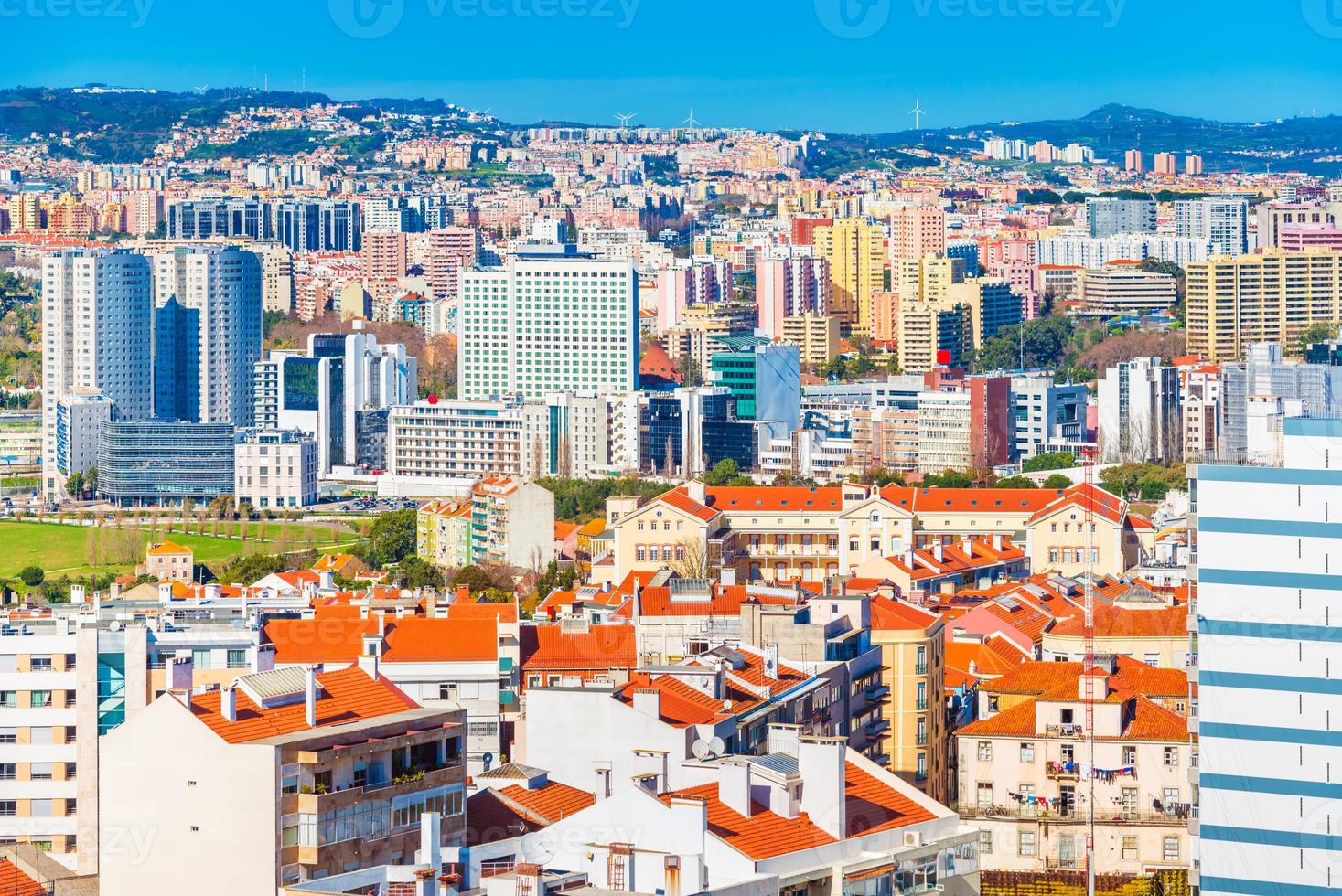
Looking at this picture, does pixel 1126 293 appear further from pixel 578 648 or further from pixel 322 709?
pixel 322 709

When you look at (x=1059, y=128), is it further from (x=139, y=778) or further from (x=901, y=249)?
(x=139, y=778)

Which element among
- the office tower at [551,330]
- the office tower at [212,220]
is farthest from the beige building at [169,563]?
the office tower at [212,220]

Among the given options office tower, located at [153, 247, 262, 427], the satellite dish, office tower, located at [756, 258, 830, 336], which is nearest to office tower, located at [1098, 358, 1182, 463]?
office tower, located at [153, 247, 262, 427]

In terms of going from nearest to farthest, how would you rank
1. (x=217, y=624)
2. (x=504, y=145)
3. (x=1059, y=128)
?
(x=217, y=624) < (x=504, y=145) < (x=1059, y=128)

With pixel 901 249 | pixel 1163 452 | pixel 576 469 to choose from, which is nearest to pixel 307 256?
pixel 901 249

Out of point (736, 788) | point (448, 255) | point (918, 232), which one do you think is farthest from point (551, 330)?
point (736, 788)
